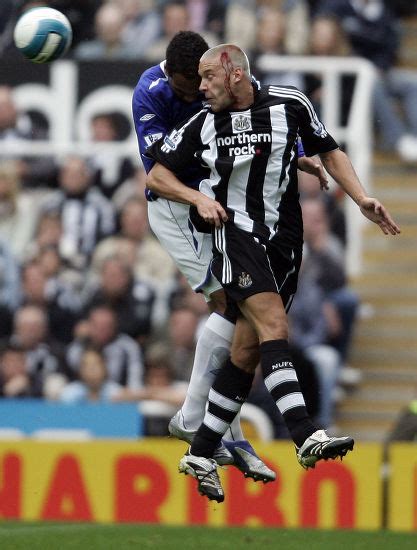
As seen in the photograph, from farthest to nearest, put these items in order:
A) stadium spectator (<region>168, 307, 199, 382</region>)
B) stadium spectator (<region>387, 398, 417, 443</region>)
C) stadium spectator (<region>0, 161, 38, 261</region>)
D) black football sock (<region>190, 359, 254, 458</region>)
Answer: stadium spectator (<region>0, 161, 38, 261</region>), stadium spectator (<region>168, 307, 199, 382</region>), stadium spectator (<region>387, 398, 417, 443</region>), black football sock (<region>190, 359, 254, 458</region>)

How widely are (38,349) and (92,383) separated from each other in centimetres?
62

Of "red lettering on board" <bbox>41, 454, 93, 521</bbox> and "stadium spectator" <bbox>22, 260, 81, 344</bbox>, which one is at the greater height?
"stadium spectator" <bbox>22, 260, 81, 344</bbox>

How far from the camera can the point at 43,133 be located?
15953 mm

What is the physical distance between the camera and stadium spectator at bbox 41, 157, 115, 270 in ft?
49.6

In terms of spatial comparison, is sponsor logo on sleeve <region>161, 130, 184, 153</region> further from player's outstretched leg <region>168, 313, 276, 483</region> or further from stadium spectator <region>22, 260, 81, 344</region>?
stadium spectator <region>22, 260, 81, 344</region>

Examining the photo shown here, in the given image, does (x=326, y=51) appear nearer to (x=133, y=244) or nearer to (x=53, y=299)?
(x=133, y=244)

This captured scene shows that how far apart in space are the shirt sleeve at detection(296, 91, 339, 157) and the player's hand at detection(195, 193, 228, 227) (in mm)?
709

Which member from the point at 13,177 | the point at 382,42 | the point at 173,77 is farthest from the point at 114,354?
the point at 173,77

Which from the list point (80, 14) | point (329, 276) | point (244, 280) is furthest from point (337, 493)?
point (80, 14)

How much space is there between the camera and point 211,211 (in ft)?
29.9

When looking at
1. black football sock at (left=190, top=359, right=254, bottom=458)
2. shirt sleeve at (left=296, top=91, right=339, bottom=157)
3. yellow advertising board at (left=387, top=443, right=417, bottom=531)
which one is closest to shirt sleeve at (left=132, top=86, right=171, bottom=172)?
shirt sleeve at (left=296, top=91, right=339, bottom=157)

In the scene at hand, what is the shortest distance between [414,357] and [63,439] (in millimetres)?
3502

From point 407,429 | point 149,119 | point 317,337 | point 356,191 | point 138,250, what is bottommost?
point 407,429

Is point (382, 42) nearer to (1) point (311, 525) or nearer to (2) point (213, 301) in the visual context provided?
(1) point (311, 525)
